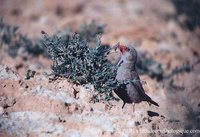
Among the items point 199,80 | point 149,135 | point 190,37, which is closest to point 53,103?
point 149,135

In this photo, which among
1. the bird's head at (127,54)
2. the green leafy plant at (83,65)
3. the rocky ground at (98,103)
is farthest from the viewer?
the bird's head at (127,54)

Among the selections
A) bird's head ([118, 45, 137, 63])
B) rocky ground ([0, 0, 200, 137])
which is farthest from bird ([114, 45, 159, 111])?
rocky ground ([0, 0, 200, 137])

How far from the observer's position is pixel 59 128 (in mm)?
4160

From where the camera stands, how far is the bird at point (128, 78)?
5023 millimetres

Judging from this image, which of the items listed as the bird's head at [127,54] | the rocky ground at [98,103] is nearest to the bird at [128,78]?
the bird's head at [127,54]

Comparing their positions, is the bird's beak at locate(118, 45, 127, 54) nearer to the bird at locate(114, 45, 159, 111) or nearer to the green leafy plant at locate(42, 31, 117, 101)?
the bird at locate(114, 45, 159, 111)

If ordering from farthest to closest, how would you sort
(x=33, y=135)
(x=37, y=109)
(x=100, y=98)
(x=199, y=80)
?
1. (x=199, y=80)
2. (x=100, y=98)
3. (x=37, y=109)
4. (x=33, y=135)

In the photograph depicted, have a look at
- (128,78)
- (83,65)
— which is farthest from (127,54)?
(83,65)

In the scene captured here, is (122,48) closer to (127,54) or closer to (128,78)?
(127,54)

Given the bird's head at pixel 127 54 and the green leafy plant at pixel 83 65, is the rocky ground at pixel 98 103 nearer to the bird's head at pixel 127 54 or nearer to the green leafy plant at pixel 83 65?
the green leafy plant at pixel 83 65

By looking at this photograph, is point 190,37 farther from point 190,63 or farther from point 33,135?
point 33,135

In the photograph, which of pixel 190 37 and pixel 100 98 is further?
pixel 190 37

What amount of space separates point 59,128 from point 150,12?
9.62 meters

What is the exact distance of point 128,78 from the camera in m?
5.03
